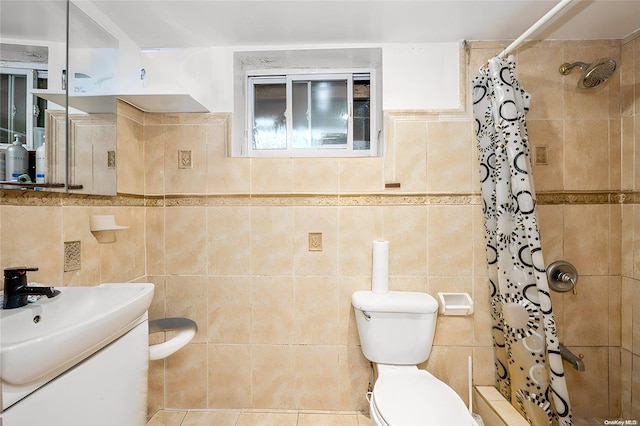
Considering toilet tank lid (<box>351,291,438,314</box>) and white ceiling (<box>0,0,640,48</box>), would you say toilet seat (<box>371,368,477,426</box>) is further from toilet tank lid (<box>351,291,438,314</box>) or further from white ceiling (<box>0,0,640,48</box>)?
white ceiling (<box>0,0,640,48</box>)

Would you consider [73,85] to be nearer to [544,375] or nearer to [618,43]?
[544,375]

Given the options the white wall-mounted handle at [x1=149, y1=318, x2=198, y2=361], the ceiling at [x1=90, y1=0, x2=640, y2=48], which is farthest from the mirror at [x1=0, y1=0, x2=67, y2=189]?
the white wall-mounted handle at [x1=149, y1=318, x2=198, y2=361]

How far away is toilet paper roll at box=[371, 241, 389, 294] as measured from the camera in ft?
5.35

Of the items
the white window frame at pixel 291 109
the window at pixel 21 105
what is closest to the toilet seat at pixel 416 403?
the white window frame at pixel 291 109

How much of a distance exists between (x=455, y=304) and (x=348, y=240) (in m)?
0.68

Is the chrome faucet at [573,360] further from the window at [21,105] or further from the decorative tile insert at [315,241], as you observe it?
the window at [21,105]

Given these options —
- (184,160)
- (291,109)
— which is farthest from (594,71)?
(184,160)

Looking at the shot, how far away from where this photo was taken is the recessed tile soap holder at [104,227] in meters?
1.40

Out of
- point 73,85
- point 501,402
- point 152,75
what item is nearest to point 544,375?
point 501,402

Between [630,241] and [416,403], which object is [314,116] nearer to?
[416,403]

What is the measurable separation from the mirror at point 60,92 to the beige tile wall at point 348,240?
0.21 m

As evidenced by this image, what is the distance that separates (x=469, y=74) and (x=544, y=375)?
5.09 ft

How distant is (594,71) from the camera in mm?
1525

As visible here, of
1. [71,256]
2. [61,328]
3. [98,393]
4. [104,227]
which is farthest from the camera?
[104,227]
